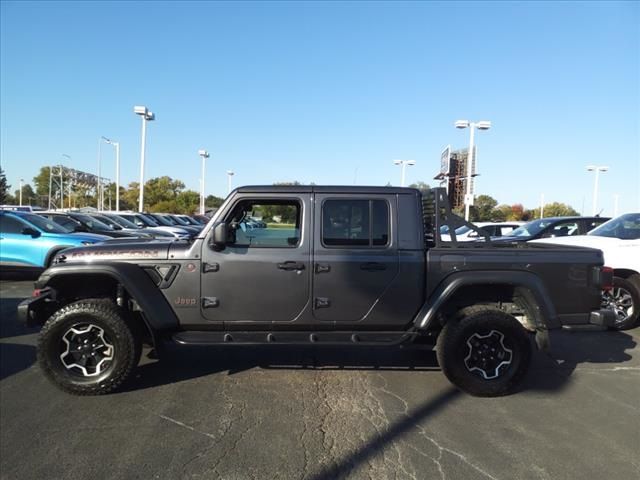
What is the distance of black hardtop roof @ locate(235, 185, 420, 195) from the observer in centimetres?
441

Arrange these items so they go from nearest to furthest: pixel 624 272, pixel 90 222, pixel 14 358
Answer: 1. pixel 14 358
2. pixel 624 272
3. pixel 90 222

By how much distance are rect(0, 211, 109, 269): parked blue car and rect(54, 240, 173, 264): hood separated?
585cm

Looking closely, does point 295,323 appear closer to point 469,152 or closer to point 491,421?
point 491,421

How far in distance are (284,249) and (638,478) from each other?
3.11 m

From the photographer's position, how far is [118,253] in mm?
4312

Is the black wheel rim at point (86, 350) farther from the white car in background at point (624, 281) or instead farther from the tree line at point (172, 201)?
the tree line at point (172, 201)

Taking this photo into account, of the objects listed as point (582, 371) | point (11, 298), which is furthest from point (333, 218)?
point (11, 298)

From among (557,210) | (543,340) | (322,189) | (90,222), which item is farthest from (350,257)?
(557,210)

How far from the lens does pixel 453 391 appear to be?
437 centimetres

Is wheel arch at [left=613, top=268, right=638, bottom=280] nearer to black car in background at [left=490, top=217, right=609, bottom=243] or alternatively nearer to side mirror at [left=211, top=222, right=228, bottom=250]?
black car in background at [left=490, top=217, right=609, bottom=243]

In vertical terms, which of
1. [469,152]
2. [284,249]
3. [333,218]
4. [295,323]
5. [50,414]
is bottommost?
[50,414]

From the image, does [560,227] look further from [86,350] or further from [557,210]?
[557,210]

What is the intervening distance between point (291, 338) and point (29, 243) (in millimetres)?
8299

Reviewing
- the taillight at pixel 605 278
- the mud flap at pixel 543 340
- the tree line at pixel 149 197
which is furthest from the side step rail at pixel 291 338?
the tree line at pixel 149 197
